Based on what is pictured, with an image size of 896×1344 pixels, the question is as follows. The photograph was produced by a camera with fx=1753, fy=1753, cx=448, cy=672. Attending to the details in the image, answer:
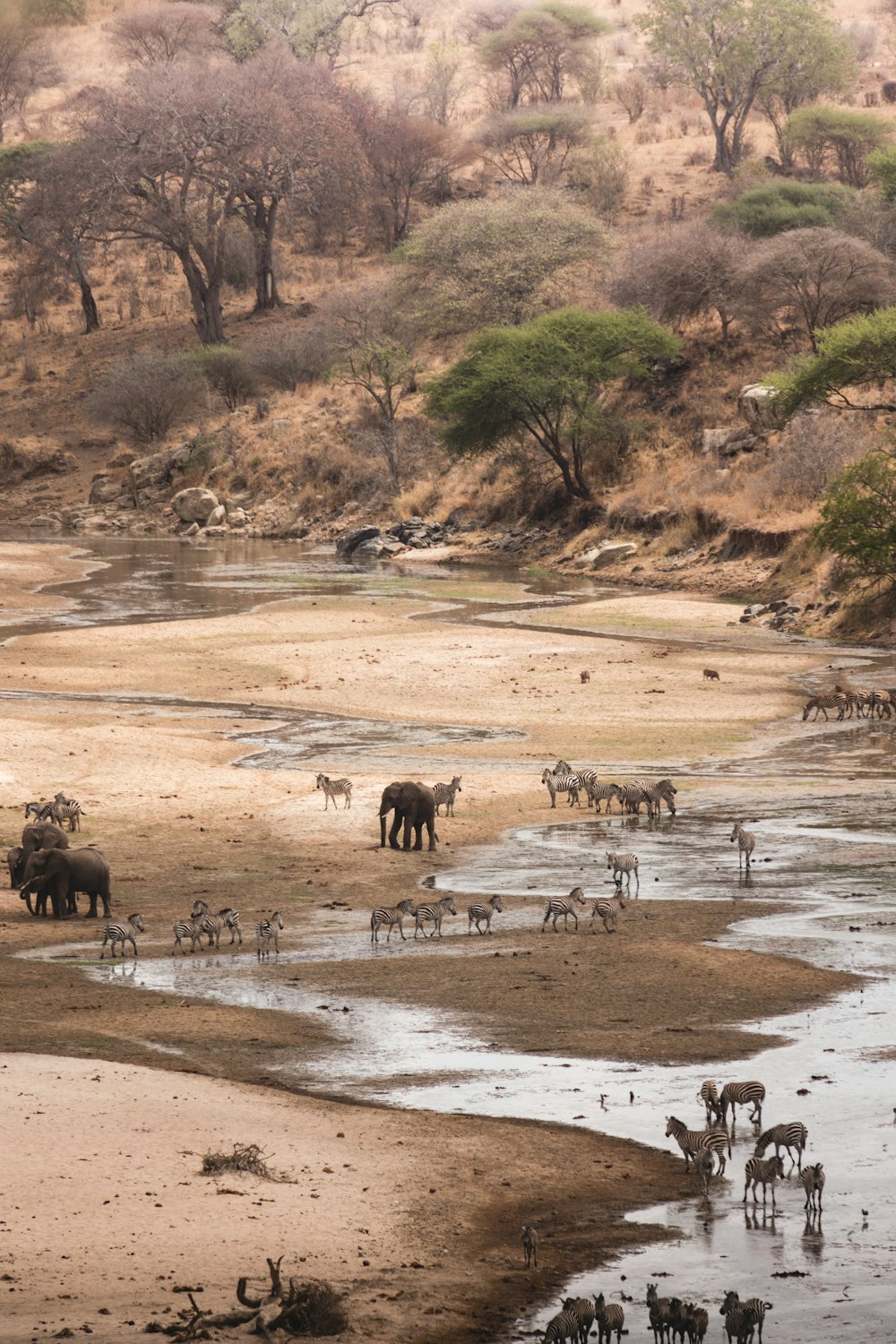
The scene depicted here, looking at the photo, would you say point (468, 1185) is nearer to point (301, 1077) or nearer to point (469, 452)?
point (301, 1077)

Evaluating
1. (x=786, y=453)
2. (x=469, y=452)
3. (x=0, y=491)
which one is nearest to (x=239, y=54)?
(x=0, y=491)

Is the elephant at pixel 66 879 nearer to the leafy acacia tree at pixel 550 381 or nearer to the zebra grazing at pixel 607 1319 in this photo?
the zebra grazing at pixel 607 1319

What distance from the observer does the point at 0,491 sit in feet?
289

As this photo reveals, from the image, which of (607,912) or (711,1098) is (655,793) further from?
(711,1098)

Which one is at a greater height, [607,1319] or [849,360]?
[849,360]

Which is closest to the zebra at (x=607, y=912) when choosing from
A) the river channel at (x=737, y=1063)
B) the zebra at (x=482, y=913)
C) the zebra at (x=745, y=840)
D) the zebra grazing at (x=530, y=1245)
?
the river channel at (x=737, y=1063)

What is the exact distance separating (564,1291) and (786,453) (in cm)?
4986

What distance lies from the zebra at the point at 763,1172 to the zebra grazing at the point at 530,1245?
151 cm

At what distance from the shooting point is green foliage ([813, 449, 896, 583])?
4056 centimetres

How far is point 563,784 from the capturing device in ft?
76.8

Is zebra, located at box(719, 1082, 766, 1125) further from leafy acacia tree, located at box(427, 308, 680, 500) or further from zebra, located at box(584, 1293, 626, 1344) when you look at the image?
leafy acacia tree, located at box(427, 308, 680, 500)

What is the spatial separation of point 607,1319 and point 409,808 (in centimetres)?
1234

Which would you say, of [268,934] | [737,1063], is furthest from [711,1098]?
[268,934]

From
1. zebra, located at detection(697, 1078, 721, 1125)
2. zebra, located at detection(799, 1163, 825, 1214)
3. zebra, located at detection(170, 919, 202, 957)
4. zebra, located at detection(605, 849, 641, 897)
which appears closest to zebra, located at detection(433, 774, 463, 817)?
zebra, located at detection(605, 849, 641, 897)
